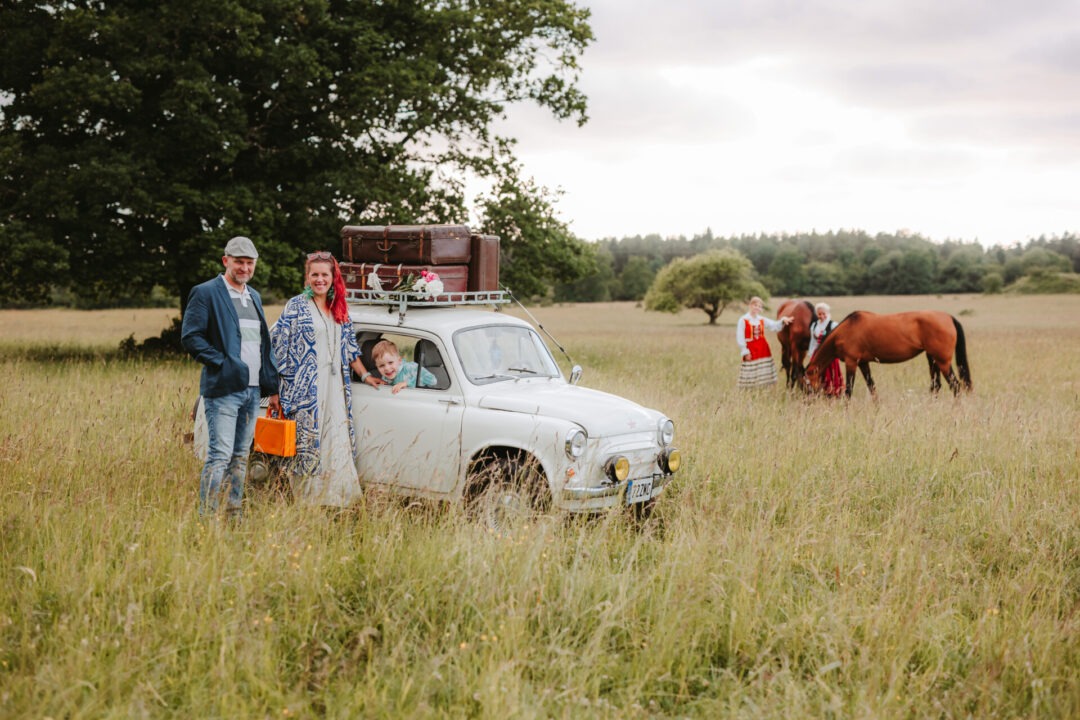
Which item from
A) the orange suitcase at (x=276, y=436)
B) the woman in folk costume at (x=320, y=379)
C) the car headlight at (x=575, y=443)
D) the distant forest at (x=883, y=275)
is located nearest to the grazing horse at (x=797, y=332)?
the car headlight at (x=575, y=443)

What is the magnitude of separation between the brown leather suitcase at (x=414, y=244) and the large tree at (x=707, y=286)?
51.7 meters

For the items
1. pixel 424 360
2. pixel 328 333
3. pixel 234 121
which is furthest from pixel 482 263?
pixel 234 121

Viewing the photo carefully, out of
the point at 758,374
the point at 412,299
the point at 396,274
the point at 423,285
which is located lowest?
the point at 758,374

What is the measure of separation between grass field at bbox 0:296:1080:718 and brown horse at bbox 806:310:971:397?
660cm

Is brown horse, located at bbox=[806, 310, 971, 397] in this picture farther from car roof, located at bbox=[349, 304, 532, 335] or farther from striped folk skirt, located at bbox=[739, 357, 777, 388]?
car roof, located at bbox=[349, 304, 532, 335]

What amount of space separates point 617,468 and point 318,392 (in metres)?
2.37

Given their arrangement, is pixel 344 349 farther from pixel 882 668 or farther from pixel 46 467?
pixel 882 668

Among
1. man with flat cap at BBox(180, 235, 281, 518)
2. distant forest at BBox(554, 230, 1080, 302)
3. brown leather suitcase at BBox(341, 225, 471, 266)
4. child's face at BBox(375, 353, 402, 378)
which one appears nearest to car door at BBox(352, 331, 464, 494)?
→ child's face at BBox(375, 353, 402, 378)

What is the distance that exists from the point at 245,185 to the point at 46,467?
13802mm

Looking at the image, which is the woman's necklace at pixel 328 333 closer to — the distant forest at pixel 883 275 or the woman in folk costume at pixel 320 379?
the woman in folk costume at pixel 320 379

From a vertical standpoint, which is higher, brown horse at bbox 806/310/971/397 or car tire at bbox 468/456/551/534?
brown horse at bbox 806/310/971/397

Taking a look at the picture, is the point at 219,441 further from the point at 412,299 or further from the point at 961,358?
the point at 961,358

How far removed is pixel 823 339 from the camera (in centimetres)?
1488

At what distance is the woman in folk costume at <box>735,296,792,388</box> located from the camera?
47.4 ft
